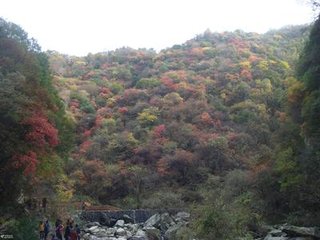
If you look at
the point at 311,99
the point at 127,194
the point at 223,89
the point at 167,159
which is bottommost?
the point at 127,194

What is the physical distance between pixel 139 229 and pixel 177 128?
766 inches

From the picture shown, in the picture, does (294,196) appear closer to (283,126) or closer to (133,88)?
(283,126)

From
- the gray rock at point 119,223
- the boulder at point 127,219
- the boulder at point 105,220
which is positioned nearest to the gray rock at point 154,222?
the gray rock at point 119,223

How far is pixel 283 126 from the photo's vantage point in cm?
3070

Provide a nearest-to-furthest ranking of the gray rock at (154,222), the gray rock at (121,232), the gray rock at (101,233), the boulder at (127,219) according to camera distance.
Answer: the gray rock at (101,233), the gray rock at (121,232), the gray rock at (154,222), the boulder at (127,219)

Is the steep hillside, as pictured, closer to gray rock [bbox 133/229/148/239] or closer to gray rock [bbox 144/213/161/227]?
gray rock [bbox 144/213/161/227]

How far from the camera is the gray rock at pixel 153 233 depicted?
2773 centimetres

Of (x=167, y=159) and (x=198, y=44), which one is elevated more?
(x=198, y=44)

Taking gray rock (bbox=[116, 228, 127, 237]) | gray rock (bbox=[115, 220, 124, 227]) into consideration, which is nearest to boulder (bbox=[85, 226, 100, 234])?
gray rock (bbox=[116, 228, 127, 237])

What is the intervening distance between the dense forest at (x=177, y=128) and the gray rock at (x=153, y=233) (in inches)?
101

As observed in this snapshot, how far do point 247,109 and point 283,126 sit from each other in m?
20.2

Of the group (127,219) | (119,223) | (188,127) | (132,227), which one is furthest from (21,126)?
(188,127)

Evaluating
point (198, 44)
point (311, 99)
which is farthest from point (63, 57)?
point (311, 99)

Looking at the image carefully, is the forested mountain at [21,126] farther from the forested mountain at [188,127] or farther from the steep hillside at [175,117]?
the steep hillside at [175,117]
